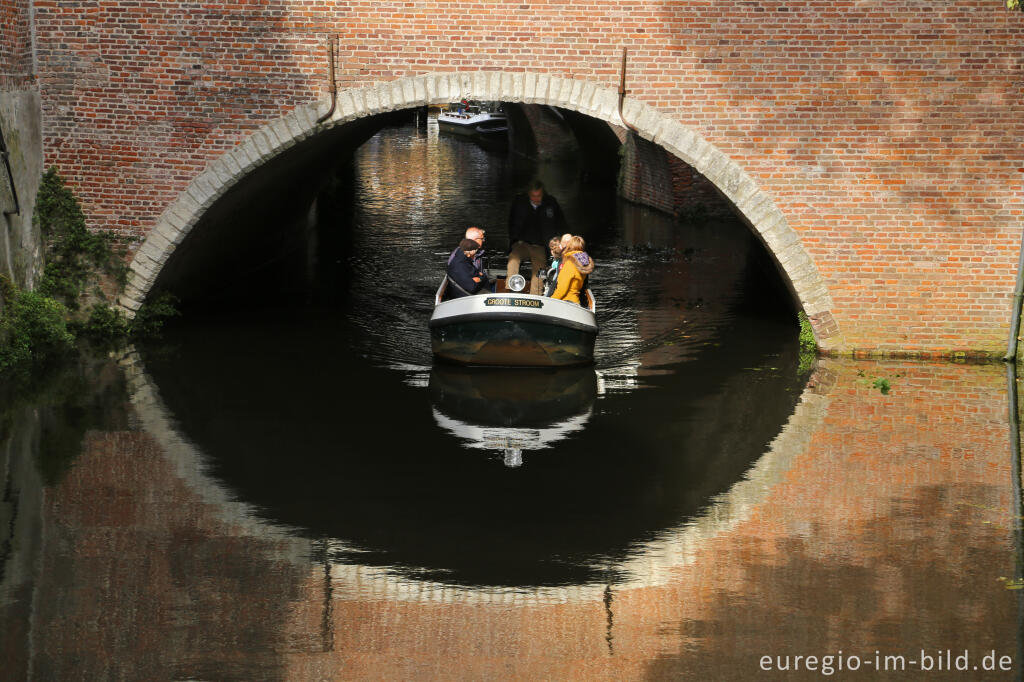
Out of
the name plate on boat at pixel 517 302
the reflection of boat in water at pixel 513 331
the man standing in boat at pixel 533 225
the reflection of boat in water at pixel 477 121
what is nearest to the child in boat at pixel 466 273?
the reflection of boat in water at pixel 513 331

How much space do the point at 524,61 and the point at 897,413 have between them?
16.9ft

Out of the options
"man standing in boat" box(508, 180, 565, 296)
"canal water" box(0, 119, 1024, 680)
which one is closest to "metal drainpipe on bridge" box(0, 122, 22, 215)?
"canal water" box(0, 119, 1024, 680)

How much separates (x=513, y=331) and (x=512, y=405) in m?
1.12

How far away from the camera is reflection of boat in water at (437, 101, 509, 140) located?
137 ft

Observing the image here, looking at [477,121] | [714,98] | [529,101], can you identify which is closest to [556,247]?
[529,101]

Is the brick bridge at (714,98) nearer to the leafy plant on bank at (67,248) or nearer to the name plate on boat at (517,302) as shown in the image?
the leafy plant on bank at (67,248)

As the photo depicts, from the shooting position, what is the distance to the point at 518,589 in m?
7.50

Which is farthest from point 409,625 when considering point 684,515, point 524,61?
point 524,61

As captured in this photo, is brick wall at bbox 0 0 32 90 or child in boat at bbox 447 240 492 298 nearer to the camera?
brick wall at bbox 0 0 32 90

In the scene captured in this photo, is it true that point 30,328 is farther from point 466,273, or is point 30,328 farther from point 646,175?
point 646,175

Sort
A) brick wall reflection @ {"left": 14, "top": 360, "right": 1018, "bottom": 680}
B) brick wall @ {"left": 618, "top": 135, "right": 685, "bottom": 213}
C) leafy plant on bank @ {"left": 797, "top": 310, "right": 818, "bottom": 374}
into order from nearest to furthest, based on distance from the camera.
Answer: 1. brick wall reflection @ {"left": 14, "top": 360, "right": 1018, "bottom": 680}
2. leafy plant on bank @ {"left": 797, "top": 310, "right": 818, "bottom": 374}
3. brick wall @ {"left": 618, "top": 135, "right": 685, "bottom": 213}

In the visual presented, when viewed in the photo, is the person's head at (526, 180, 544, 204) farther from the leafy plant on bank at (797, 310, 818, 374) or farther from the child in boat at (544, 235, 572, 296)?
the leafy plant on bank at (797, 310, 818, 374)

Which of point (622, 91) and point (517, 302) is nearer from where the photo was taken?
point (517, 302)

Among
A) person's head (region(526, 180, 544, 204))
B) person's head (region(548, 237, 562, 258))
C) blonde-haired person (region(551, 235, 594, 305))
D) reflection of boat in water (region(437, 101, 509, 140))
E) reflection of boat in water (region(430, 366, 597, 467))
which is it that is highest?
reflection of boat in water (region(437, 101, 509, 140))
